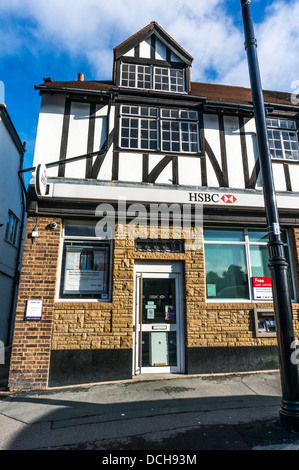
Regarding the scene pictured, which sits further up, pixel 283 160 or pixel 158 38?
pixel 158 38

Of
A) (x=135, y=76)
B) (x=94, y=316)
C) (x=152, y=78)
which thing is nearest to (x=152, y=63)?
(x=152, y=78)

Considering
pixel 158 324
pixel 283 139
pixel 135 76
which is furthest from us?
pixel 135 76

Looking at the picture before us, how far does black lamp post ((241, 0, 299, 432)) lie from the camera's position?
11.8 feet

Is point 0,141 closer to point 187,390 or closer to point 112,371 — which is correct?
point 112,371

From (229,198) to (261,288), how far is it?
7.75 ft

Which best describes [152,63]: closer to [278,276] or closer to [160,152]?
[160,152]

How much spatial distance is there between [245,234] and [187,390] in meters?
3.97

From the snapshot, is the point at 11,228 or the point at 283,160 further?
the point at 11,228

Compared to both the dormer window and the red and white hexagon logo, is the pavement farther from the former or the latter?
the dormer window

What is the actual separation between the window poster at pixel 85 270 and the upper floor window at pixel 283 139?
5.56 m

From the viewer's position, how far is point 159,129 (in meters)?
7.61

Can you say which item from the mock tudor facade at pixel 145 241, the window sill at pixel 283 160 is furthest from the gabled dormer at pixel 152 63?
the window sill at pixel 283 160

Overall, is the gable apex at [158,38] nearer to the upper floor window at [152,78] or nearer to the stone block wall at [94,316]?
the upper floor window at [152,78]

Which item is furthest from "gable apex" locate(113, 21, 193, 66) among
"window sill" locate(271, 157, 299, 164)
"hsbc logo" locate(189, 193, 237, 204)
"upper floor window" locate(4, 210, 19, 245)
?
"upper floor window" locate(4, 210, 19, 245)
